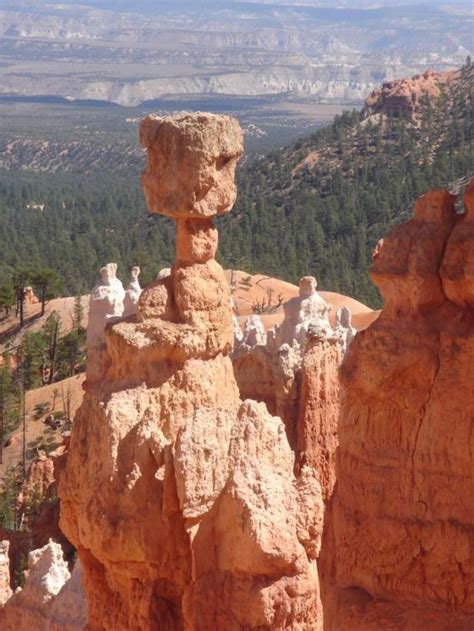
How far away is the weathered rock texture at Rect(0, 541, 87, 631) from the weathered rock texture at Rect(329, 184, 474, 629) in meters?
2.95

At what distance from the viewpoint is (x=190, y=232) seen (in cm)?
1070

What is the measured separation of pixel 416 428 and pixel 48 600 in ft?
15.5

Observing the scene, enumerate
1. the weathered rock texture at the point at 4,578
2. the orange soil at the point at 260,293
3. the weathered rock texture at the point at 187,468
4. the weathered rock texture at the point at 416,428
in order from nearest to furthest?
the weathered rock texture at the point at 187,468, the weathered rock texture at the point at 416,428, the weathered rock texture at the point at 4,578, the orange soil at the point at 260,293

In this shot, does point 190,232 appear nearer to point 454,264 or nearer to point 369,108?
point 454,264

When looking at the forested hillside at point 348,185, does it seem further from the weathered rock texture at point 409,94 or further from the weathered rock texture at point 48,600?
the weathered rock texture at point 48,600

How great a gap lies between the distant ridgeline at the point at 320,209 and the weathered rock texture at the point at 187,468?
50546mm

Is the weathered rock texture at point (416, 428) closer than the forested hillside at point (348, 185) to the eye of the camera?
Yes

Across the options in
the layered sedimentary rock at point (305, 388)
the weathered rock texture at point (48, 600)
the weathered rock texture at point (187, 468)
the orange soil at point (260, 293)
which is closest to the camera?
the weathered rock texture at point (187, 468)

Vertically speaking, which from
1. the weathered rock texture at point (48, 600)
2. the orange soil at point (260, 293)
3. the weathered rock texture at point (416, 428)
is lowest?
the weathered rock texture at point (48, 600)

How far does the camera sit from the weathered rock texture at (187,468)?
29.8 feet

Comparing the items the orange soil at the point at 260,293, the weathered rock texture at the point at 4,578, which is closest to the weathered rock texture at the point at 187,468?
the weathered rock texture at the point at 4,578

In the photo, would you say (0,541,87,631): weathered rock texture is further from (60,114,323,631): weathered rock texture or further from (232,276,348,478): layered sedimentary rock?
(60,114,323,631): weathered rock texture

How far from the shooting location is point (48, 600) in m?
13.8

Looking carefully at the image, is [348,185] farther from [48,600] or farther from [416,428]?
[416,428]
